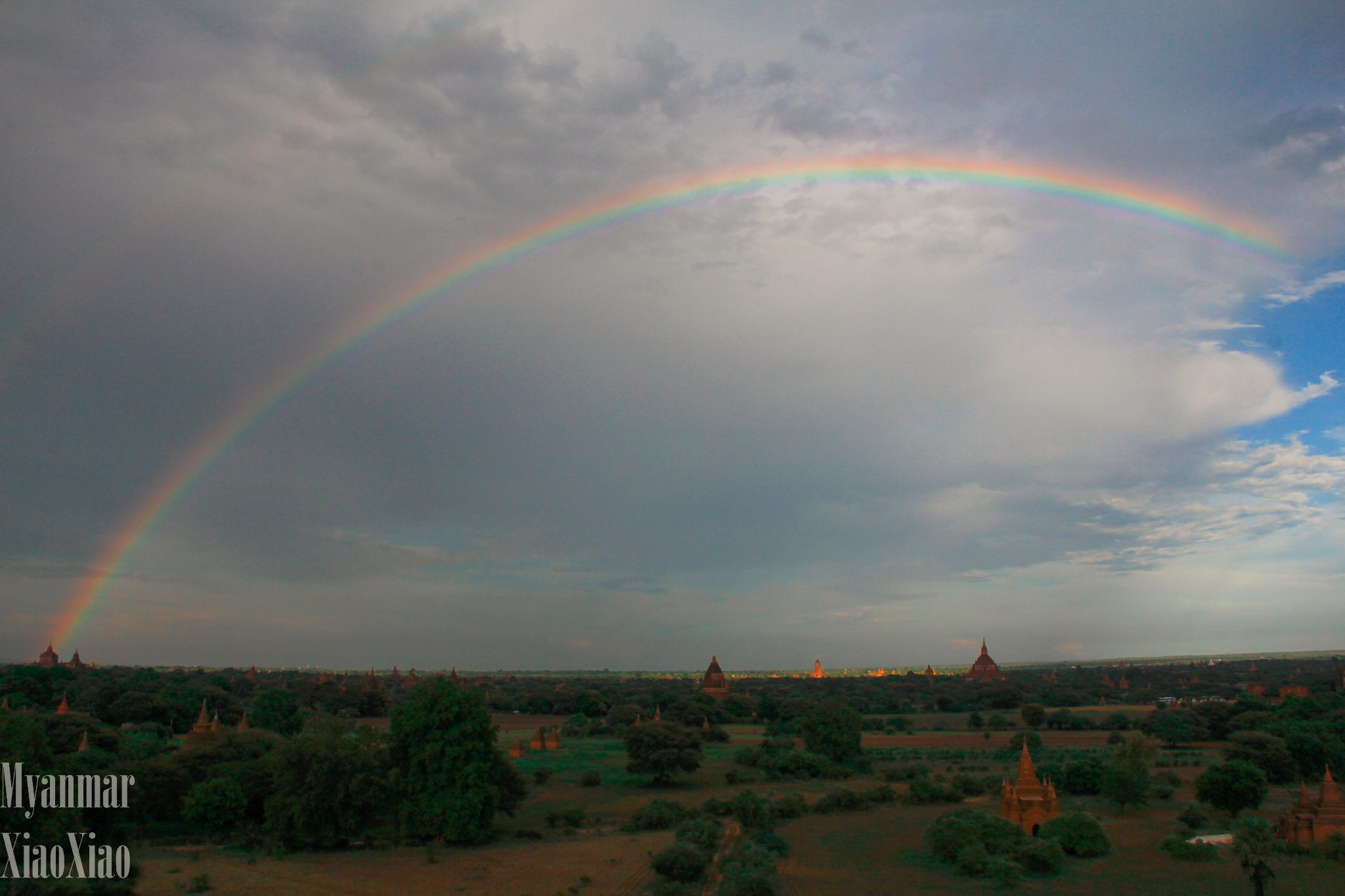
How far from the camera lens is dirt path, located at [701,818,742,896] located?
92.4 feet

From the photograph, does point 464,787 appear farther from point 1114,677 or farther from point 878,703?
point 1114,677

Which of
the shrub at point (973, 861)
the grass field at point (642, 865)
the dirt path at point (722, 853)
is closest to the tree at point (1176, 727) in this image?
the grass field at point (642, 865)

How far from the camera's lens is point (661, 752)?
4984 centimetres

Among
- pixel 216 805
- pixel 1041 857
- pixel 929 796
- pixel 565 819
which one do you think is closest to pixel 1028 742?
pixel 929 796

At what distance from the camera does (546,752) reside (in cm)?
6531

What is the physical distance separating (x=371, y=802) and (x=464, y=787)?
340cm

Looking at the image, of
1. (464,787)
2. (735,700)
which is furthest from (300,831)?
(735,700)

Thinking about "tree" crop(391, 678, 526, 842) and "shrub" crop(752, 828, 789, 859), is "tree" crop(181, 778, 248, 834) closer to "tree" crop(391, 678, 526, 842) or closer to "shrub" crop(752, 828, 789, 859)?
"tree" crop(391, 678, 526, 842)

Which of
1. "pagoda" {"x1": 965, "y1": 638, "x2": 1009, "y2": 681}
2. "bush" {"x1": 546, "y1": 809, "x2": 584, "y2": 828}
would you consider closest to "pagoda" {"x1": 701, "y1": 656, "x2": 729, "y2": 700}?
"pagoda" {"x1": 965, "y1": 638, "x2": 1009, "y2": 681}

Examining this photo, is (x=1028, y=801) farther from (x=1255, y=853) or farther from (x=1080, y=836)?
(x=1255, y=853)

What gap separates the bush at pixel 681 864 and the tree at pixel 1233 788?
974 inches

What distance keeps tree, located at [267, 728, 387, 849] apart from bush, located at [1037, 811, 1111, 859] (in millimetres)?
24921

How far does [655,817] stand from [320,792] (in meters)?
13.4

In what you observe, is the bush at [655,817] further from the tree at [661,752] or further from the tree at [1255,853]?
the tree at [1255,853]
